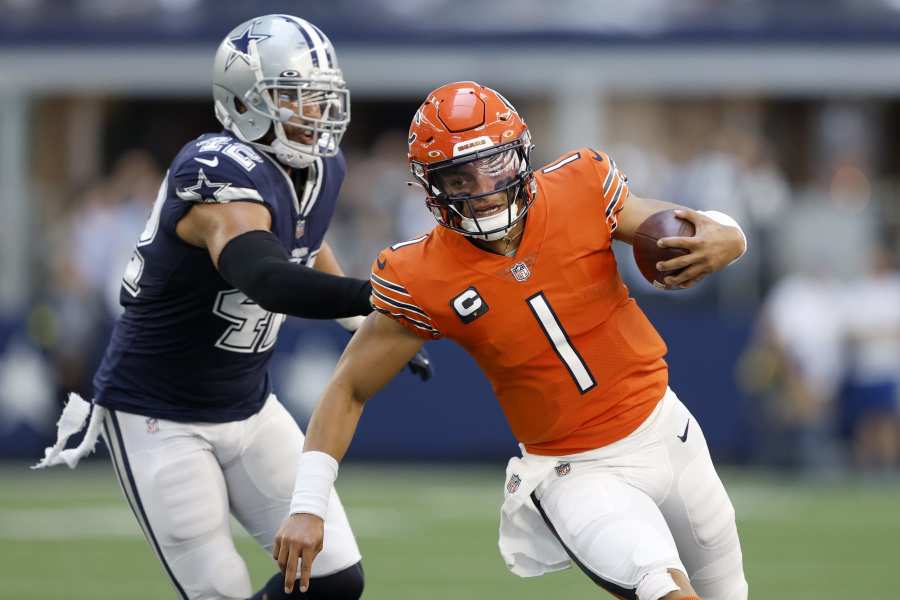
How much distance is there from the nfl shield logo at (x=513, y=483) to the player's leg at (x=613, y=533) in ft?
0.17

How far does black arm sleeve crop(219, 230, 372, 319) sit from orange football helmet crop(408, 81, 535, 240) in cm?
32

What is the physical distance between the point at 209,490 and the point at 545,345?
1140 millimetres

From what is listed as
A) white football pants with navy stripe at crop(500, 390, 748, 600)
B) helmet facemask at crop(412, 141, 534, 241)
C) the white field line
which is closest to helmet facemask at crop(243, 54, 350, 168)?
helmet facemask at crop(412, 141, 534, 241)

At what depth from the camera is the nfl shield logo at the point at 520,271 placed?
13.1ft

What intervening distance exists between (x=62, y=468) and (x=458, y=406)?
318 centimetres

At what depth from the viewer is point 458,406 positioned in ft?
37.2

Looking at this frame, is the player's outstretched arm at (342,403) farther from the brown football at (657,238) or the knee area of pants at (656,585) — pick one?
the knee area of pants at (656,585)

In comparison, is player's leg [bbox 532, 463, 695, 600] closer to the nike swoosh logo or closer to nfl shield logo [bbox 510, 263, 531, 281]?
nfl shield logo [bbox 510, 263, 531, 281]

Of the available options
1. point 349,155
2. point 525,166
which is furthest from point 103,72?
point 525,166

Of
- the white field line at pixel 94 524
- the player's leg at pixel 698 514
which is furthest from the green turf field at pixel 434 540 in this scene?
the player's leg at pixel 698 514

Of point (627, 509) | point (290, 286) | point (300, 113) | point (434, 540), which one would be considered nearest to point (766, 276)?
point (434, 540)

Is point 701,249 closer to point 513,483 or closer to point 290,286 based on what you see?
point 513,483

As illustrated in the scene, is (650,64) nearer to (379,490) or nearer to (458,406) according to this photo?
(458,406)

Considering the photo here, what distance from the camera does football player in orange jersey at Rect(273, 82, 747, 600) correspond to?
12.9 ft
